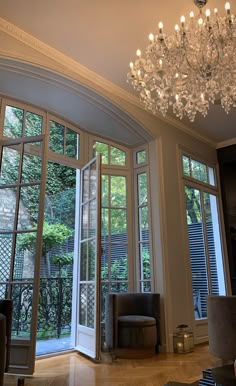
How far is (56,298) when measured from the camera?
6.11 meters

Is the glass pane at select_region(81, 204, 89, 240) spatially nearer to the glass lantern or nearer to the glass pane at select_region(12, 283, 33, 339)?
the glass pane at select_region(12, 283, 33, 339)

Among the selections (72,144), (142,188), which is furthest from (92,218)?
(72,144)

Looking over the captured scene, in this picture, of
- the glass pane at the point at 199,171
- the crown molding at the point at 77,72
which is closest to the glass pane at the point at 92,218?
the crown molding at the point at 77,72

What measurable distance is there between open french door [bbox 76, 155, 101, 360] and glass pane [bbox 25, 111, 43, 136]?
2.67ft

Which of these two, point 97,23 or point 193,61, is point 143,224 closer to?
point 193,61

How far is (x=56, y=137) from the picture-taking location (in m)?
4.25

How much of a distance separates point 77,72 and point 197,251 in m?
3.18

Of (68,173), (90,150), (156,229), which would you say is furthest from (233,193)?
(68,173)

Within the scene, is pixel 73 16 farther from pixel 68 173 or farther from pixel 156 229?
pixel 68 173

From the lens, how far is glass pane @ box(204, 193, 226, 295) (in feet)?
16.4

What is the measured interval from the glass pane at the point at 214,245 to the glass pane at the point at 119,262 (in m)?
1.54

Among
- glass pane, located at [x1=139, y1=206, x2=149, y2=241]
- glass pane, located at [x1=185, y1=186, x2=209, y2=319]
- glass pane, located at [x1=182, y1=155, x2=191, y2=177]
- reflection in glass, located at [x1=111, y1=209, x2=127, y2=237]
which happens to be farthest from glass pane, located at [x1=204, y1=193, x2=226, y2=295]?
reflection in glass, located at [x1=111, y1=209, x2=127, y2=237]

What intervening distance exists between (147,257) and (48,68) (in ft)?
9.15

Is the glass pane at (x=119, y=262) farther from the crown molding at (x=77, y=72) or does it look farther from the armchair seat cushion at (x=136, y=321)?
the crown molding at (x=77, y=72)
